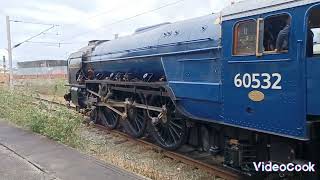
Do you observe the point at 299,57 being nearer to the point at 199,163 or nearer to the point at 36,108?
the point at 199,163

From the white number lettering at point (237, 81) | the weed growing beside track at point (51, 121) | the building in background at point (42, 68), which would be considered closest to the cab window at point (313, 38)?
the white number lettering at point (237, 81)

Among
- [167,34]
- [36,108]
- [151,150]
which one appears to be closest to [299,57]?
[167,34]

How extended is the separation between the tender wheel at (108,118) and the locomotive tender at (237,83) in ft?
6.56

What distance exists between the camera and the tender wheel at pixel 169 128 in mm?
10594

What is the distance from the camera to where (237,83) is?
7570 mm

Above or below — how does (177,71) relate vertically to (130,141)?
above

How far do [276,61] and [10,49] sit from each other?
30.5 m

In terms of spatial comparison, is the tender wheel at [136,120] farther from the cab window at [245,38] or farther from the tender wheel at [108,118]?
the cab window at [245,38]

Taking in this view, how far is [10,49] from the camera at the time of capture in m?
34.1

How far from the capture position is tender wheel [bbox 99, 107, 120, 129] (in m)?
14.7

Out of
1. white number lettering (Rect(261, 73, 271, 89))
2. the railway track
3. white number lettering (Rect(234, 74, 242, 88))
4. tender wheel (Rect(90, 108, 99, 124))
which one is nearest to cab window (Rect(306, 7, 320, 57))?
white number lettering (Rect(261, 73, 271, 89))

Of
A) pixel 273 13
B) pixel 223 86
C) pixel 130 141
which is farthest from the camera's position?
pixel 130 141

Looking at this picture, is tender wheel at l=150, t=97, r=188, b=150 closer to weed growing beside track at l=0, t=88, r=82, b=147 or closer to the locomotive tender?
the locomotive tender

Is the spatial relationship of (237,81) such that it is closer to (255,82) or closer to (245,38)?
(255,82)
